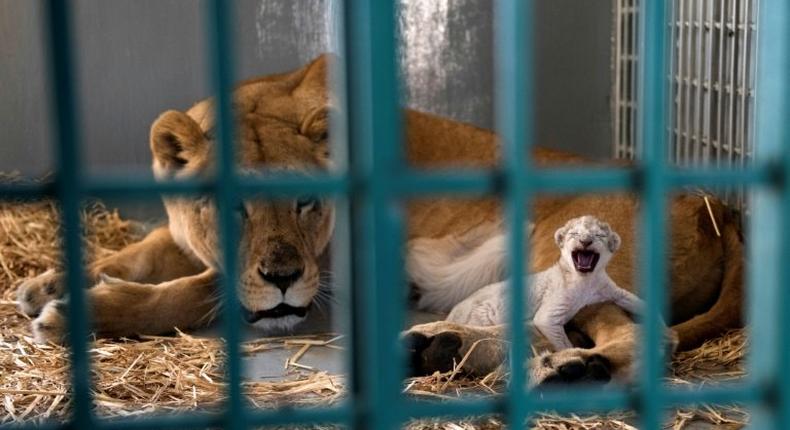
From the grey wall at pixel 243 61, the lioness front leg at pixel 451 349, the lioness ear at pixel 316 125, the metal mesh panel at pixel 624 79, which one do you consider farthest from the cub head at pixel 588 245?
the grey wall at pixel 243 61

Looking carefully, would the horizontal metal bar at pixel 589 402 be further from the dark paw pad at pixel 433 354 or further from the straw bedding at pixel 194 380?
the dark paw pad at pixel 433 354

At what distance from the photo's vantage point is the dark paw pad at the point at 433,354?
285 centimetres

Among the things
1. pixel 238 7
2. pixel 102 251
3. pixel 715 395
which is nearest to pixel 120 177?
pixel 715 395

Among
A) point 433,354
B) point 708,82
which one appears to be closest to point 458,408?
point 433,354

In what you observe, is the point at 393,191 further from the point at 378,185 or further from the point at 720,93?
the point at 720,93

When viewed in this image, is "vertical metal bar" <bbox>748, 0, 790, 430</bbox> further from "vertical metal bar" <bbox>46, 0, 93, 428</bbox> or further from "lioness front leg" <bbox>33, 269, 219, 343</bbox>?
"lioness front leg" <bbox>33, 269, 219, 343</bbox>

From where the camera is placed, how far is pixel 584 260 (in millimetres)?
2928

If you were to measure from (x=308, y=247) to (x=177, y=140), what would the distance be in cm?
55

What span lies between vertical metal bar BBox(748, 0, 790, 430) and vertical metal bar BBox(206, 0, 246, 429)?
22.9 inches

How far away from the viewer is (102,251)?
439 cm

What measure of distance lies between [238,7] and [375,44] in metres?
3.95

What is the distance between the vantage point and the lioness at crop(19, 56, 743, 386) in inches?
126

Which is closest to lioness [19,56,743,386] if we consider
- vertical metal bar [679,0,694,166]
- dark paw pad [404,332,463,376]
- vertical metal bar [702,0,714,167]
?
dark paw pad [404,332,463,376]

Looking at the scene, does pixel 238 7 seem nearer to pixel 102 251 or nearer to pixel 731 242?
pixel 102 251
